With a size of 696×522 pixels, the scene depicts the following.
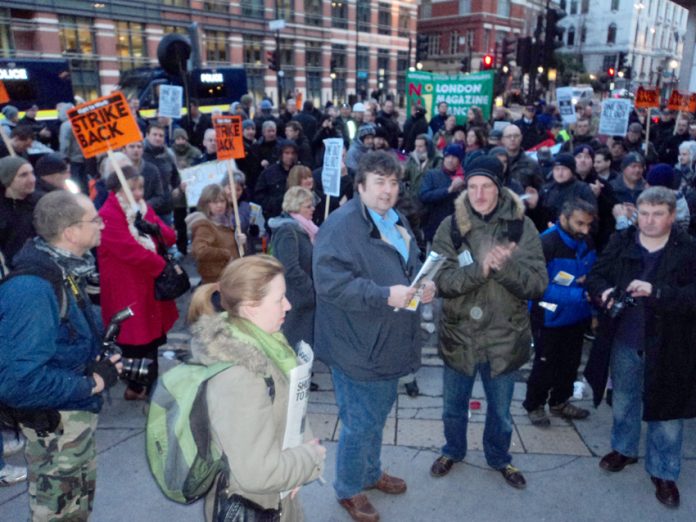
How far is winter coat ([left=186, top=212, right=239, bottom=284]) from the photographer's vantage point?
4.55 m

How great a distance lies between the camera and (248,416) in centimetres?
178

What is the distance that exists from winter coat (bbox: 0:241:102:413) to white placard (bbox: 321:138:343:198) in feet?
11.3

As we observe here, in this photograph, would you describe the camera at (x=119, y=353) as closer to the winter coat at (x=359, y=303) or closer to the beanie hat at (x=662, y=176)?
the winter coat at (x=359, y=303)

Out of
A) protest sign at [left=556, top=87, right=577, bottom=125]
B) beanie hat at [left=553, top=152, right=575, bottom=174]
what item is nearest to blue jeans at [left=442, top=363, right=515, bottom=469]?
beanie hat at [left=553, top=152, right=575, bottom=174]

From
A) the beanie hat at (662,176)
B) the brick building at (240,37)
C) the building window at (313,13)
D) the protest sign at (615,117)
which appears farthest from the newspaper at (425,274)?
the building window at (313,13)

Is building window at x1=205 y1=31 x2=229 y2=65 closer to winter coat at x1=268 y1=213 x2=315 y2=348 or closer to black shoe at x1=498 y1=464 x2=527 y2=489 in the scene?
winter coat at x1=268 y1=213 x2=315 y2=348

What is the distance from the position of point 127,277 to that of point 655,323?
364 centimetres

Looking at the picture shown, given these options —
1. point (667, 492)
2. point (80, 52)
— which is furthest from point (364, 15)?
point (667, 492)

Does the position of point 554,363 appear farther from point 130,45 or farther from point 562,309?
point 130,45

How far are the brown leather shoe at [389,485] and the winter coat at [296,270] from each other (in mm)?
1378

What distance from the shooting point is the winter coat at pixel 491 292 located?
129 inches

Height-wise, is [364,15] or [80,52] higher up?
[364,15]

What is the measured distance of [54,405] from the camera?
2396mm

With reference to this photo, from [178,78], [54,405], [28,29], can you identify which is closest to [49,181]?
[54,405]
